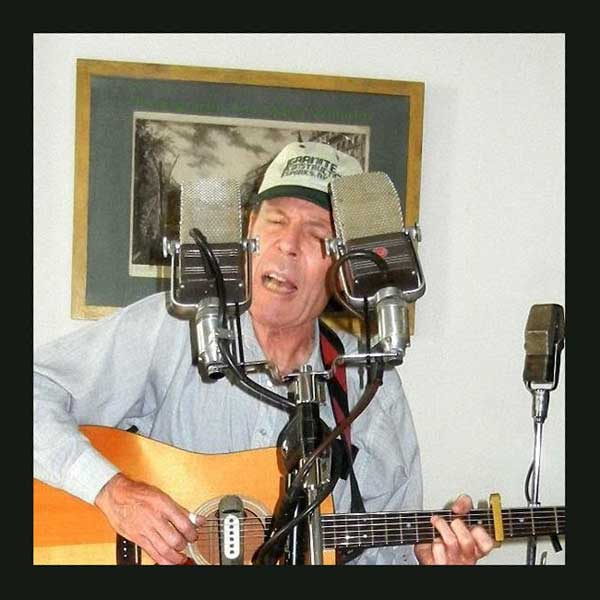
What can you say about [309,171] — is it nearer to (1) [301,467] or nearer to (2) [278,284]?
(2) [278,284]

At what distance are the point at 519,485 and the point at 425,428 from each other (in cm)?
25

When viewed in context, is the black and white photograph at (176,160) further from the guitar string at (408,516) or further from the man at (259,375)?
the guitar string at (408,516)

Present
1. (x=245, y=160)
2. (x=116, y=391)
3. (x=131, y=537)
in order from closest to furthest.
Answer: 1. (x=131, y=537)
2. (x=116, y=391)
3. (x=245, y=160)

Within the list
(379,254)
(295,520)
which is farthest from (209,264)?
(295,520)

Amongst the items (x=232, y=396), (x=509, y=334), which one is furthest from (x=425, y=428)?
(x=232, y=396)

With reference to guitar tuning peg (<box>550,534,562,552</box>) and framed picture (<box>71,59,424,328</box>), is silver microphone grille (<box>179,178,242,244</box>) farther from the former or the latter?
guitar tuning peg (<box>550,534,562,552</box>)

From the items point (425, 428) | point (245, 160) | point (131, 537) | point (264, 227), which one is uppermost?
point (245, 160)

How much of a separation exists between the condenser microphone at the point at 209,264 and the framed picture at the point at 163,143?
62 cm

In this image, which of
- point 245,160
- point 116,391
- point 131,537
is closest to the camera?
point 131,537

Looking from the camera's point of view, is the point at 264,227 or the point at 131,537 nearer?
the point at 131,537

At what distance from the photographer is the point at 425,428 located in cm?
208

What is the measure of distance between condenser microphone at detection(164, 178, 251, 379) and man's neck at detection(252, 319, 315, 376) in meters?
0.57

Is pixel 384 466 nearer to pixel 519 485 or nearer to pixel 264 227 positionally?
pixel 519 485

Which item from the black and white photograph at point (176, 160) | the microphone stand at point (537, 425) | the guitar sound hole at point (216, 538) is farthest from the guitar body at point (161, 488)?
the microphone stand at point (537, 425)
